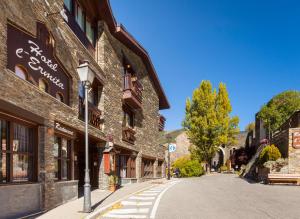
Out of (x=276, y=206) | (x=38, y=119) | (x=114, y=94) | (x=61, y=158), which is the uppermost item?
(x=114, y=94)

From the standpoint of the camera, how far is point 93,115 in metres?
15.8

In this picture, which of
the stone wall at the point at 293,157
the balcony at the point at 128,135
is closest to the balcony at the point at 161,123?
the balcony at the point at 128,135

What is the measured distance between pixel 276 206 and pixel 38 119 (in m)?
7.96

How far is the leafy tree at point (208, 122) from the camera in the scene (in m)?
39.7

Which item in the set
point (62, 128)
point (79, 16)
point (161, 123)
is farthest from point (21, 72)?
point (161, 123)

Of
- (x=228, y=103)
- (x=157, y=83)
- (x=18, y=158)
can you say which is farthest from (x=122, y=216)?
(x=228, y=103)

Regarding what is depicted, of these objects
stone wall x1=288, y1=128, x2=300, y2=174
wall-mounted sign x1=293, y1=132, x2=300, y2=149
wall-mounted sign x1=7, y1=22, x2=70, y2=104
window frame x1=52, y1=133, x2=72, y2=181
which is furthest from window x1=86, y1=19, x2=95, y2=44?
wall-mounted sign x1=293, y1=132, x2=300, y2=149

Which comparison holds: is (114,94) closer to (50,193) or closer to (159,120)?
(50,193)

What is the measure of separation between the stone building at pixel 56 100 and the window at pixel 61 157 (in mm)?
35

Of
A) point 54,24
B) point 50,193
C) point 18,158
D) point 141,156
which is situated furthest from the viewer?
point 141,156

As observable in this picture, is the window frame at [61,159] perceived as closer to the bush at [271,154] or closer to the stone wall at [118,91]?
the stone wall at [118,91]

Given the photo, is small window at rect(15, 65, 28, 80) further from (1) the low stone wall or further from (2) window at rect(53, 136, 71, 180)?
(1) the low stone wall

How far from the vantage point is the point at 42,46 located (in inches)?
413

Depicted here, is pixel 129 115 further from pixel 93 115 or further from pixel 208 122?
pixel 208 122
